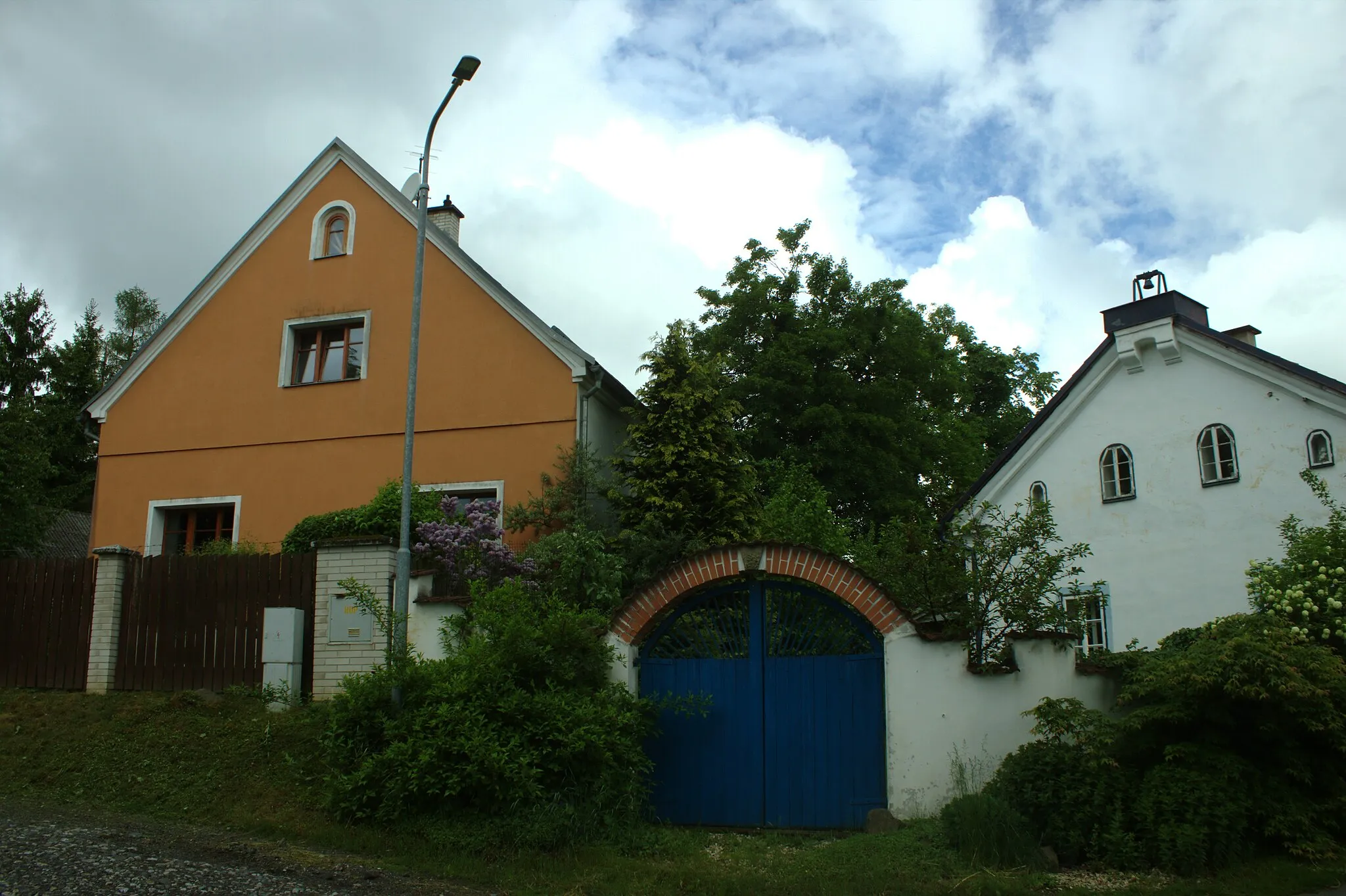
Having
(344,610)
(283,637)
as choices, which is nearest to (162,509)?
(283,637)

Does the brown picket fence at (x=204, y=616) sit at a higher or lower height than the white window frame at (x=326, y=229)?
lower

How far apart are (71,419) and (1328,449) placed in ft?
110

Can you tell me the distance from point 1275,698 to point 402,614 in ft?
24.5

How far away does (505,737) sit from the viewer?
27.4 ft

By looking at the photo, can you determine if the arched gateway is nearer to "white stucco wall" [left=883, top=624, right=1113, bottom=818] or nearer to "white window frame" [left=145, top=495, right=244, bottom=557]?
"white stucco wall" [left=883, top=624, right=1113, bottom=818]

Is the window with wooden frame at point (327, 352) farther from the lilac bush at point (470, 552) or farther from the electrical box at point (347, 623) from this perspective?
the electrical box at point (347, 623)

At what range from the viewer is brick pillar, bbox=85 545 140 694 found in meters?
12.2

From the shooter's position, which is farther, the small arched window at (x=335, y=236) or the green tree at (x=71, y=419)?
the green tree at (x=71, y=419)

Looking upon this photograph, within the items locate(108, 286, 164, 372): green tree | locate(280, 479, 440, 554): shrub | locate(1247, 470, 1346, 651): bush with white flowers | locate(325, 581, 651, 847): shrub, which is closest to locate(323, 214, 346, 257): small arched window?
locate(280, 479, 440, 554): shrub

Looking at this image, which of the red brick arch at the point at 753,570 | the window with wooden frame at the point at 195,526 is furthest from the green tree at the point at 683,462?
the window with wooden frame at the point at 195,526

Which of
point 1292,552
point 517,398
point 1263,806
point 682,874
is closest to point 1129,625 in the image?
point 1292,552

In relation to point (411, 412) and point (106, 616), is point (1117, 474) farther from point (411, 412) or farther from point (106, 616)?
point (106, 616)

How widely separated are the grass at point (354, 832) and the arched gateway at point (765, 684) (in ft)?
1.32

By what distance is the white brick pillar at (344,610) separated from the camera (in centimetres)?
1128
